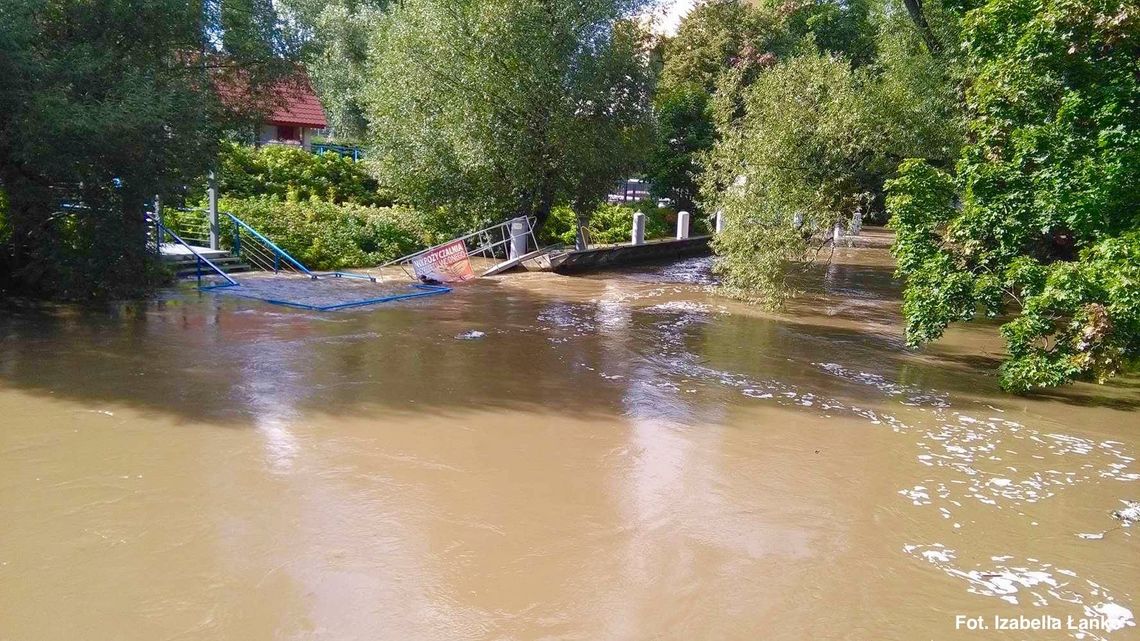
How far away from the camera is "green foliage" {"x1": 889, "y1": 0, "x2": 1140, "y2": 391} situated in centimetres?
1014

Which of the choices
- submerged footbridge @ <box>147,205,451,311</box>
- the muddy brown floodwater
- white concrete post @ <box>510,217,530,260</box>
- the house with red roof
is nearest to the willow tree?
white concrete post @ <box>510,217,530,260</box>

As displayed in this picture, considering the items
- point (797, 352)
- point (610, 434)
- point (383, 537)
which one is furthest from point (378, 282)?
point (383, 537)

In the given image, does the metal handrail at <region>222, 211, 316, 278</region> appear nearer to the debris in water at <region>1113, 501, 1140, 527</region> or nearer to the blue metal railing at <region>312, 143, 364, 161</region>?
the blue metal railing at <region>312, 143, 364, 161</region>

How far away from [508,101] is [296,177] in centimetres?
866

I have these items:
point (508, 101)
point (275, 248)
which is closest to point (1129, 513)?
point (508, 101)

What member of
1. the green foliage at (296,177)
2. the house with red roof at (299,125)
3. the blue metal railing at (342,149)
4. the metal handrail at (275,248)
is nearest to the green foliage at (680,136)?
the green foliage at (296,177)

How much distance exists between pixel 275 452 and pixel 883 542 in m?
5.10

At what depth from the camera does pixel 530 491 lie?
7.15m

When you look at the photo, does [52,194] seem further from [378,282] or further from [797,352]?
[797,352]

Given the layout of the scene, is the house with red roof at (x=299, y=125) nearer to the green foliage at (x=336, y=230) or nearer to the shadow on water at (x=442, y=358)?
the green foliage at (x=336, y=230)

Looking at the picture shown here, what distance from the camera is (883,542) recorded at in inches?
256

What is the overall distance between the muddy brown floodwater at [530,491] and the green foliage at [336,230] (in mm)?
7290

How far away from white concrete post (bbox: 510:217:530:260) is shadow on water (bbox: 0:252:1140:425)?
526 cm

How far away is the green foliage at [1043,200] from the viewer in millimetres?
10141
